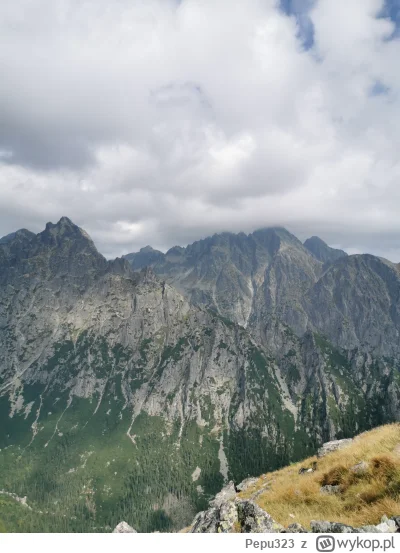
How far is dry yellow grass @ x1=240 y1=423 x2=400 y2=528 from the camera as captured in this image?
12.1m

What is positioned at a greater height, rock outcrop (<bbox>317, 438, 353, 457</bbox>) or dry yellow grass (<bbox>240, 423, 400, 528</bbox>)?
dry yellow grass (<bbox>240, 423, 400, 528</bbox>)

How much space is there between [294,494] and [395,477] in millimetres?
5901

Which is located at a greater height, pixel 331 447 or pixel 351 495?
pixel 351 495

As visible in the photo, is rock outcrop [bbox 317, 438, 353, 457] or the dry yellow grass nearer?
the dry yellow grass

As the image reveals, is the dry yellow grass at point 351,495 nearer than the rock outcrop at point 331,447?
Yes

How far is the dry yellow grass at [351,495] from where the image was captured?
12099 mm

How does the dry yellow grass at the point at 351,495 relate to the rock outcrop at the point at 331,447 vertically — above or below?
above

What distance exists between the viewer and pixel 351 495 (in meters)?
14.6

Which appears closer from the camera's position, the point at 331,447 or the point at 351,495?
the point at 351,495
